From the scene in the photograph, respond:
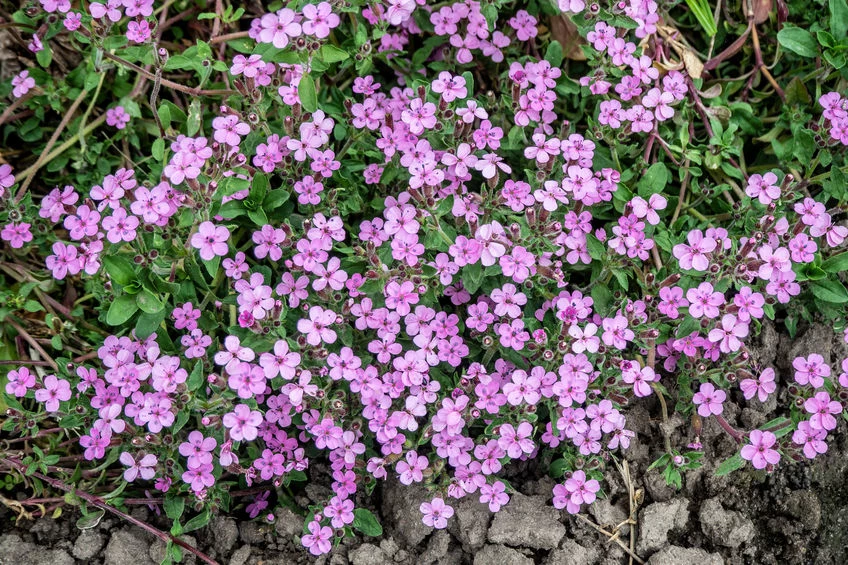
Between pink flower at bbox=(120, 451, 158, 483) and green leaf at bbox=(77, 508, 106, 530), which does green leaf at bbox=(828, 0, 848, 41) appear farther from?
green leaf at bbox=(77, 508, 106, 530)

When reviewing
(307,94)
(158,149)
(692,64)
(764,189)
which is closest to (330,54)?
(307,94)

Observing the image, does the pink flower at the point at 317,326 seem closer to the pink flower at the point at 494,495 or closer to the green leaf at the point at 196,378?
the green leaf at the point at 196,378

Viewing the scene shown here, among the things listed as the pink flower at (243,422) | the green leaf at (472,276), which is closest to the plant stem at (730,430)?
the green leaf at (472,276)

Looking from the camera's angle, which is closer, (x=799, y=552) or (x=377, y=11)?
(x=799, y=552)

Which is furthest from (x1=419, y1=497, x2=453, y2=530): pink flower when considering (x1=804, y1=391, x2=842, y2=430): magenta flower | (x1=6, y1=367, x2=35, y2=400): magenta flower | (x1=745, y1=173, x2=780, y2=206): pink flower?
(x1=745, y1=173, x2=780, y2=206): pink flower

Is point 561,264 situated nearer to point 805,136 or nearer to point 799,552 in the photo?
point 805,136

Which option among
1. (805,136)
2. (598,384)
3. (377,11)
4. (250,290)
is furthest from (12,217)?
(805,136)
